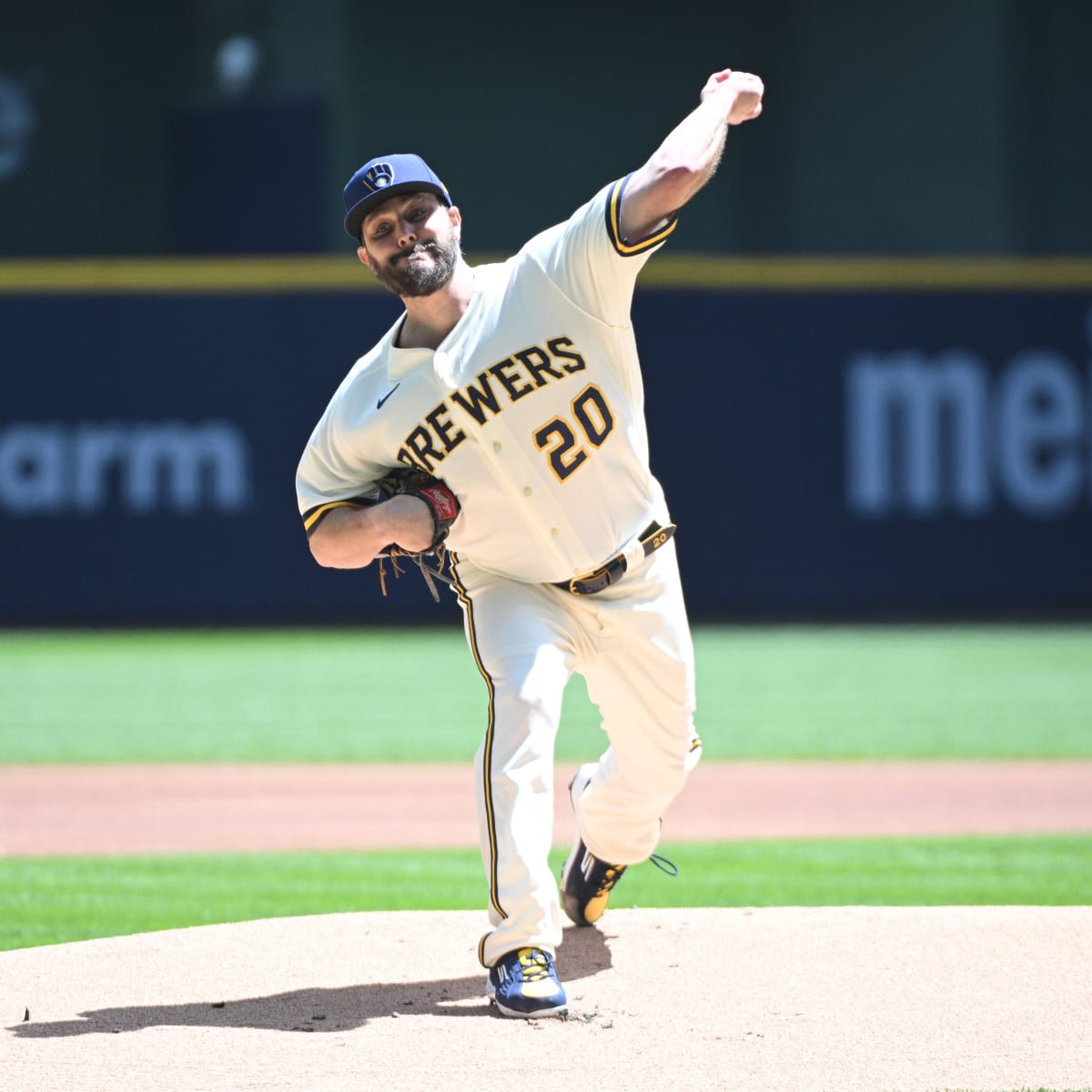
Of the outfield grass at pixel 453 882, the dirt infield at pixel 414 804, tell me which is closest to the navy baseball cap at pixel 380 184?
the outfield grass at pixel 453 882

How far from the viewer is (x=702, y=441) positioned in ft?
51.0

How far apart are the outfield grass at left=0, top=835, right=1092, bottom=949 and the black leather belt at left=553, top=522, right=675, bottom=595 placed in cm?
170

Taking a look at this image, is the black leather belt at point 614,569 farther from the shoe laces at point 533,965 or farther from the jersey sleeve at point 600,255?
the shoe laces at point 533,965

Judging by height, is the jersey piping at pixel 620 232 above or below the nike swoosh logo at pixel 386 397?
above

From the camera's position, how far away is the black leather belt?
450cm

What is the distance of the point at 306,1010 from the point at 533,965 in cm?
56

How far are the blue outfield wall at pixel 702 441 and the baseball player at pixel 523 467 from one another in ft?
34.0

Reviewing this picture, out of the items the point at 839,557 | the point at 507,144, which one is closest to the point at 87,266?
the point at 507,144

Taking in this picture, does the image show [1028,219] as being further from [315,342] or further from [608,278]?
[608,278]

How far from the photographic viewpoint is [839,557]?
15727mm

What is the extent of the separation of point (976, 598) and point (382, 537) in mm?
12273

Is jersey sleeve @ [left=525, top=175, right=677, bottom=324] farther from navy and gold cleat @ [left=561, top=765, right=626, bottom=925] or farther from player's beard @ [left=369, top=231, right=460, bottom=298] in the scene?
navy and gold cleat @ [left=561, top=765, right=626, bottom=925]

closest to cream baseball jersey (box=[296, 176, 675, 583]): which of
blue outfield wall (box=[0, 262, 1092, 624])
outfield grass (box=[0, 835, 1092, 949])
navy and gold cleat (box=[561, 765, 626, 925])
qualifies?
navy and gold cleat (box=[561, 765, 626, 925])

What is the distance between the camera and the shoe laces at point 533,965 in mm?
4141
